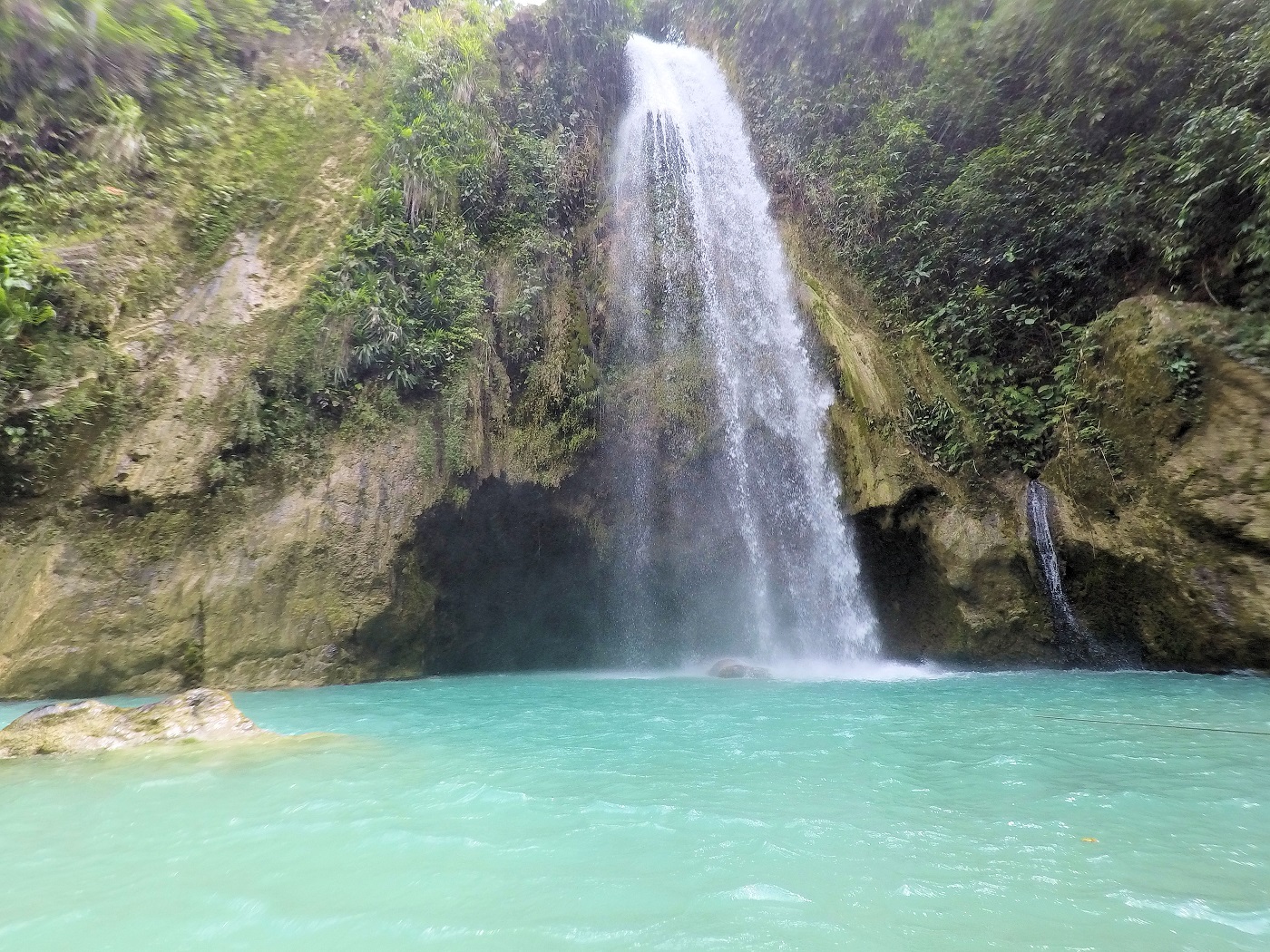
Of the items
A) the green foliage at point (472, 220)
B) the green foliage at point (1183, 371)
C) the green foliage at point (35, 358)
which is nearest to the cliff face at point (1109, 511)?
the green foliage at point (1183, 371)

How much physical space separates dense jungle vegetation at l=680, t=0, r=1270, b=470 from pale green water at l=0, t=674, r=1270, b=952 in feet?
20.7

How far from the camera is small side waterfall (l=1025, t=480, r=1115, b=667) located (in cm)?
946

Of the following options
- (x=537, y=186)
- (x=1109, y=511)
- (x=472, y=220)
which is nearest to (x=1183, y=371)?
(x=1109, y=511)

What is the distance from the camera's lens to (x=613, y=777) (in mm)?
4180

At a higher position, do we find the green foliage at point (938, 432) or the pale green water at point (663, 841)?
the green foliage at point (938, 432)

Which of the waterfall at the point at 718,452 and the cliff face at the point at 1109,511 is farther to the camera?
the waterfall at the point at 718,452

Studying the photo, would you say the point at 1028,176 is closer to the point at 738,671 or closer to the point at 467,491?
the point at 738,671

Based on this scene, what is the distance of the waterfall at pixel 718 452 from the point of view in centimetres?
1133

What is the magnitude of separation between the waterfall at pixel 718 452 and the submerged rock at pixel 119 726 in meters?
7.70

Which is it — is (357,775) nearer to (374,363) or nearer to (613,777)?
(613,777)

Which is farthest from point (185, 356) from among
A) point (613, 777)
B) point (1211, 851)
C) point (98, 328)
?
point (1211, 851)

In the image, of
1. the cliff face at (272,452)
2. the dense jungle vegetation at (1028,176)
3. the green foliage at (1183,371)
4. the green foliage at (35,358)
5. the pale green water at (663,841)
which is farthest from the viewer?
the dense jungle vegetation at (1028,176)

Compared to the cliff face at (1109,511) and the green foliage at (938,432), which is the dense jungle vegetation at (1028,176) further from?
the cliff face at (1109,511)

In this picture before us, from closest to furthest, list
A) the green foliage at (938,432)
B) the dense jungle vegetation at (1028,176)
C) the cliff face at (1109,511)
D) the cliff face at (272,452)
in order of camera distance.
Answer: the cliff face at (1109,511) → the cliff face at (272,452) → the dense jungle vegetation at (1028,176) → the green foliage at (938,432)
